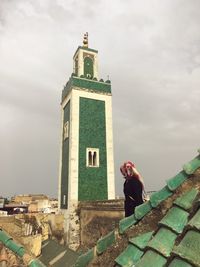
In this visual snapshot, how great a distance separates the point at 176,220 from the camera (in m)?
1.54

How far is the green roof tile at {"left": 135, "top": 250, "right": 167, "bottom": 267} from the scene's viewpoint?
1.31 meters

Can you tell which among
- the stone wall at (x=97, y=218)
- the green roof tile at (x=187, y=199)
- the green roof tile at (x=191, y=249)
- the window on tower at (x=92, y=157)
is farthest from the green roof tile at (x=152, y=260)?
the window on tower at (x=92, y=157)

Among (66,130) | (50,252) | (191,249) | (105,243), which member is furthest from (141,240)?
(66,130)

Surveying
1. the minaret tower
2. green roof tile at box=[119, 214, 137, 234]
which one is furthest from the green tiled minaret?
green roof tile at box=[119, 214, 137, 234]

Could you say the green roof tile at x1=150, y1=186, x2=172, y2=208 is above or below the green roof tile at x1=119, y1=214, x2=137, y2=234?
above

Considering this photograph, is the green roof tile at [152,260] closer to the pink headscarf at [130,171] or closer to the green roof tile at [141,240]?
the green roof tile at [141,240]

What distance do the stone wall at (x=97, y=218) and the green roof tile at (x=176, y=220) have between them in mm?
9167

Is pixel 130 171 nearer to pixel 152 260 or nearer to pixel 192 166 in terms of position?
pixel 192 166

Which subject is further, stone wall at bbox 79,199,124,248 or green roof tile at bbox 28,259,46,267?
stone wall at bbox 79,199,124,248

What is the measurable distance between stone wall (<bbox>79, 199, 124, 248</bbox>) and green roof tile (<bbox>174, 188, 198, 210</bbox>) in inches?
358

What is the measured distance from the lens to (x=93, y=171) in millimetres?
16422

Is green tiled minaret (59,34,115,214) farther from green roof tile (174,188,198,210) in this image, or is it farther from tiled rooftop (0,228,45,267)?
green roof tile (174,188,198,210)

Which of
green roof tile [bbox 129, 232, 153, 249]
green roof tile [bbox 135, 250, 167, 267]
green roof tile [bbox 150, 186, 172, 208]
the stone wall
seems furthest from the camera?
the stone wall

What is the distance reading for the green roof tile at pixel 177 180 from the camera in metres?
1.86
